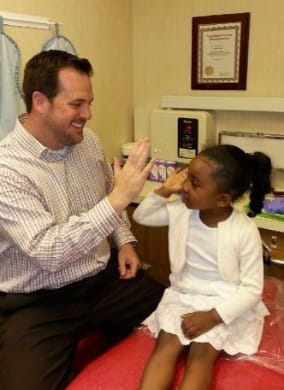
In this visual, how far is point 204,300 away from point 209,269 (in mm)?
95

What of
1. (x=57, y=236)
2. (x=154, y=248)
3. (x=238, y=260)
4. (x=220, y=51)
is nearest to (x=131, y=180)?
(x=57, y=236)

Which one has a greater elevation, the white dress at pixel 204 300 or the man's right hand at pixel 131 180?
the man's right hand at pixel 131 180

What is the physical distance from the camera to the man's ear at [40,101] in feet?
4.80

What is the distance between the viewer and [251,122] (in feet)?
7.42

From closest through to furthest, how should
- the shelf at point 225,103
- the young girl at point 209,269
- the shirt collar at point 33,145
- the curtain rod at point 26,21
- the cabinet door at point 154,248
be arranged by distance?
the young girl at point 209,269, the shirt collar at point 33,145, the curtain rod at point 26,21, the shelf at point 225,103, the cabinet door at point 154,248

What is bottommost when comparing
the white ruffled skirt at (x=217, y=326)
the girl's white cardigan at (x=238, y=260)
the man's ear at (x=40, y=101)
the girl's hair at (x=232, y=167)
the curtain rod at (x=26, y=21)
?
the white ruffled skirt at (x=217, y=326)

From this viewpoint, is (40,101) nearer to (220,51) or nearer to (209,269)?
(209,269)

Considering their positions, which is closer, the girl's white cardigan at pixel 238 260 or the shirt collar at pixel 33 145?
the girl's white cardigan at pixel 238 260

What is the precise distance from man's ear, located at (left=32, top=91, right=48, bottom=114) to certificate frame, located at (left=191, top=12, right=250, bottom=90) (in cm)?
115

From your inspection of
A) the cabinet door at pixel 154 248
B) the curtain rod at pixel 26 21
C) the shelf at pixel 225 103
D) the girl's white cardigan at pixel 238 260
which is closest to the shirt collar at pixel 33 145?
the girl's white cardigan at pixel 238 260

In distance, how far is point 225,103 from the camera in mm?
2240

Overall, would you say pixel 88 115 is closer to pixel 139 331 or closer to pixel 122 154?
pixel 139 331

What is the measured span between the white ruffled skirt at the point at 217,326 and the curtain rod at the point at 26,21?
52.5 inches

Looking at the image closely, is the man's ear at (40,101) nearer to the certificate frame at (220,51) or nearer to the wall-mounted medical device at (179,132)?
the wall-mounted medical device at (179,132)
